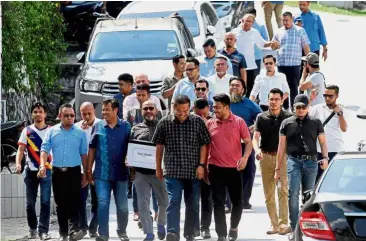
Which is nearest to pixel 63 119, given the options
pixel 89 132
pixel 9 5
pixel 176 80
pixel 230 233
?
pixel 89 132

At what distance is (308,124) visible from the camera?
15.3 m

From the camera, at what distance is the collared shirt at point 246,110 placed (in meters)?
16.5

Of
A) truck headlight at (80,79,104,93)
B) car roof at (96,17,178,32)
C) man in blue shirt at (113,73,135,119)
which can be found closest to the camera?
man in blue shirt at (113,73,135,119)

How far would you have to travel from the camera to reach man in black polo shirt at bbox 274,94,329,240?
50.0 feet

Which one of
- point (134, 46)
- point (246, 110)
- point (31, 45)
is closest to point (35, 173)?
point (246, 110)

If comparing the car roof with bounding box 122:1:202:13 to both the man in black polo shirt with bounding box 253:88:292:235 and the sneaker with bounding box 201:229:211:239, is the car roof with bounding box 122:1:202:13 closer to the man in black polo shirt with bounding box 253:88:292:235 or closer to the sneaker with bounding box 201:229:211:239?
the man in black polo shirt with bounding box 253:88:292:235

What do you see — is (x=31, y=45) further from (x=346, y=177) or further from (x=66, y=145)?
(x=346, y=177)

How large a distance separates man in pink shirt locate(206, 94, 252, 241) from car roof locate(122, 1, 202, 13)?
1155cm

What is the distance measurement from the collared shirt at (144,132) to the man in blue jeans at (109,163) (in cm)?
9

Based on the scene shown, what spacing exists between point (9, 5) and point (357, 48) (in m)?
13.7

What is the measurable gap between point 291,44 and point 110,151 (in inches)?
315

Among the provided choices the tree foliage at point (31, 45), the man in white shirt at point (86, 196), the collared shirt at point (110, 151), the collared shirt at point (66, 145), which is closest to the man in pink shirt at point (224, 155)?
the collared shirt at point (110, 151)

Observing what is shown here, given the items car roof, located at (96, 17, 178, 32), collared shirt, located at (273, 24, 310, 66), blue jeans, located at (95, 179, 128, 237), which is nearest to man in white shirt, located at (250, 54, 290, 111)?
collared shirt, located at (273, 24, 310, 66)

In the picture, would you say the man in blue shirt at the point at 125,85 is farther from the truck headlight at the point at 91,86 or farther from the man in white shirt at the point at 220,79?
the truck headlight at the point at 91,86
